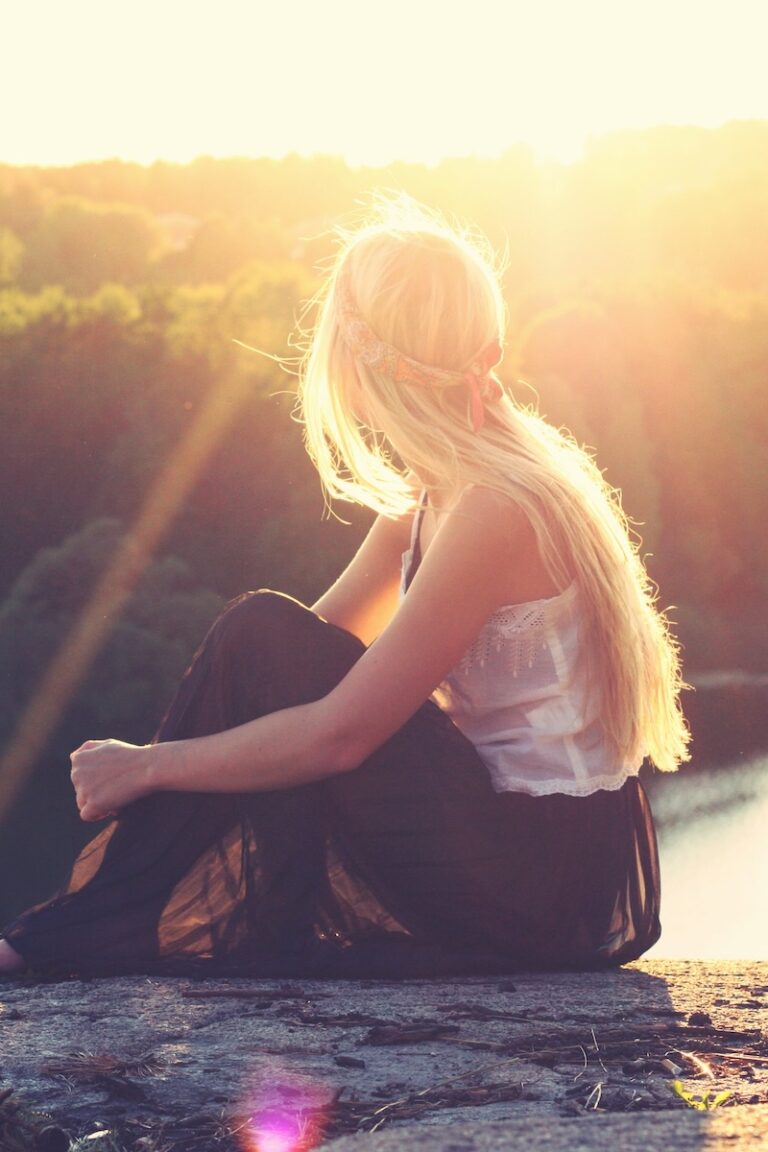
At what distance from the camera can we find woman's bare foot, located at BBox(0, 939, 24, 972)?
74.5 inches

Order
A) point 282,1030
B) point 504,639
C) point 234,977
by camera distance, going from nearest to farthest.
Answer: point 282,1030 → point 234,977 → point 504,639

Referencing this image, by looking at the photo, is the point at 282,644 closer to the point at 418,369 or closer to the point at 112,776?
the point at 112,776

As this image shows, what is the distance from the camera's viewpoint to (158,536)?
6.71m

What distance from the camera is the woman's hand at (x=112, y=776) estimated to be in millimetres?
1896

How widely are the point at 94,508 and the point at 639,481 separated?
3.06 meters

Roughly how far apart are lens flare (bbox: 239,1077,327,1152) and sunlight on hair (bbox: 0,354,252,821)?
383 cm

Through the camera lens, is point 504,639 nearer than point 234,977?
No

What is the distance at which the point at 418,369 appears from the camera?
200cm

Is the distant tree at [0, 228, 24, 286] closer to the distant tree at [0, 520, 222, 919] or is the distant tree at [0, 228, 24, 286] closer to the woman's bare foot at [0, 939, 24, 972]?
the distant tree at [0, 520, 222, 919]

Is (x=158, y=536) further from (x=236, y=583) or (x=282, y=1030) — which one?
(x=282, y=1030)

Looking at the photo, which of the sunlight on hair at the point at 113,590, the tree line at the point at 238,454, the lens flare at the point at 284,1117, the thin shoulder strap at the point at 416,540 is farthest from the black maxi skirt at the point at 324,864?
the sunlight on hair at the point at 113,590

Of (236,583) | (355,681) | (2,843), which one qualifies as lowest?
(2,843)

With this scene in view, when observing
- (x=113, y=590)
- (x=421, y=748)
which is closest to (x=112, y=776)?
(x=421, y=748)

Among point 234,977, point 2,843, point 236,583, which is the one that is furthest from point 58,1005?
point 236,583
